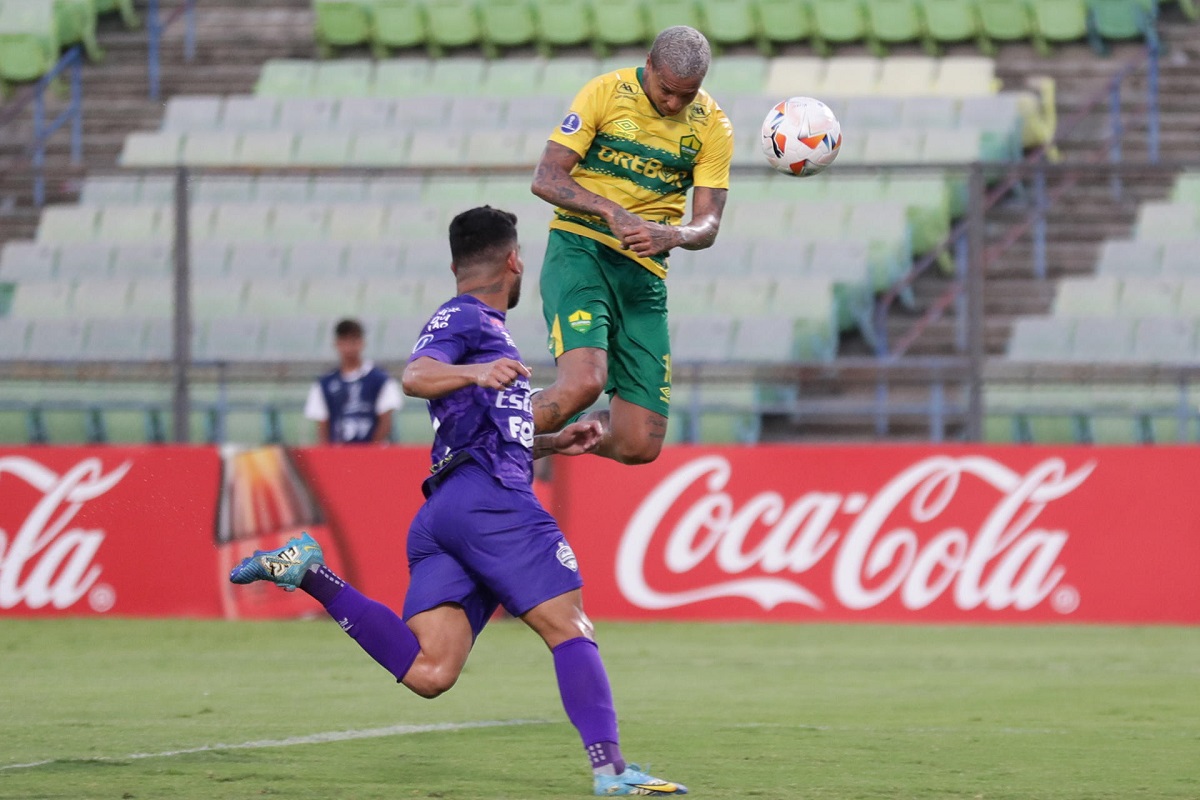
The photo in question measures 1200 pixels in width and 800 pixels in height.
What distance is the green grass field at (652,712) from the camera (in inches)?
233

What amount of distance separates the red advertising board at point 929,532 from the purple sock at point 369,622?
21.6 ft

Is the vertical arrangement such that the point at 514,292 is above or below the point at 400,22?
below

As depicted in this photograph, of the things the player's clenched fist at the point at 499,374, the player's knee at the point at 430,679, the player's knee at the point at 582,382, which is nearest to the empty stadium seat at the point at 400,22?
the player's knee at the point at 582,382

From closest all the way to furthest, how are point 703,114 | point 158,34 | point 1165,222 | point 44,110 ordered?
point 703,114 → point 1165,222 → point 44,110 → point 158,34

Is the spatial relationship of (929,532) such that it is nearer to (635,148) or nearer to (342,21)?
(635,148)

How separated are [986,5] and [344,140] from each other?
7109mm

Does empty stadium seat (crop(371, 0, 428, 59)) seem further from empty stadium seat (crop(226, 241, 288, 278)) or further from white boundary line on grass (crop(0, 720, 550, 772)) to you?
white boundary line on grass (crop(0, 720, 550, 772))

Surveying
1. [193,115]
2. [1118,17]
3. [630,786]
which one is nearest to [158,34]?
[193,115]

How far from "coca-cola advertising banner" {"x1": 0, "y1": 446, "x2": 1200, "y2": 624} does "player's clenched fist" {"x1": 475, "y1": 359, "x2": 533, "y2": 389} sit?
7.06 metres

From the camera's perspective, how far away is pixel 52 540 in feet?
41.1

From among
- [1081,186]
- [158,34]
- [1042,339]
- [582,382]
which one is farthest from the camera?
[158,34]

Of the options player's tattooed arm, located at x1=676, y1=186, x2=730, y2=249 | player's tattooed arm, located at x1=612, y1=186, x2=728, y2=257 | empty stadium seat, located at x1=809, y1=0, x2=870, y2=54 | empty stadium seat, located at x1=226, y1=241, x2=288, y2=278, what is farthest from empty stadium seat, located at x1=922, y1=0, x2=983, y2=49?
player's tattooed arm, located at x1=612, y1=186, x2=728, y2=257

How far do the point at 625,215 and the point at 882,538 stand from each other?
19.4 ft

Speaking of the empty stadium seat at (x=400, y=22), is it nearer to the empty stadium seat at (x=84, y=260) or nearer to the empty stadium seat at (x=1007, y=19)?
the empty stadium seat at (x=1007, y=19)
